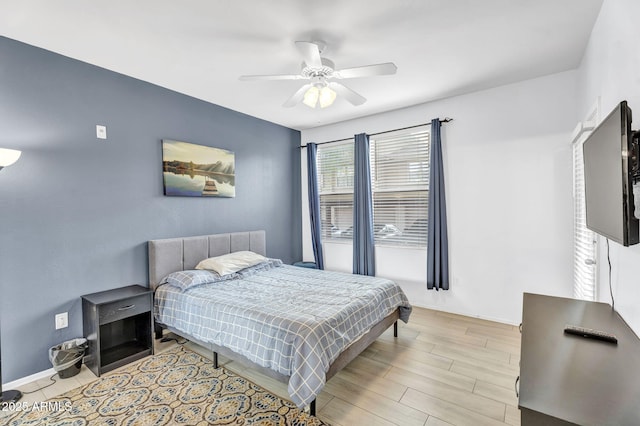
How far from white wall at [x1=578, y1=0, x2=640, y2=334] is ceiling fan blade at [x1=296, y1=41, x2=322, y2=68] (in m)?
1.74

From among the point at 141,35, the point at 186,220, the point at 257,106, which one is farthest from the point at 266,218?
the point at 141,35

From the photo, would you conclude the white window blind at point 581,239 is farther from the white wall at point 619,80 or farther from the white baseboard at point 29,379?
the white baseboard at point 29,379

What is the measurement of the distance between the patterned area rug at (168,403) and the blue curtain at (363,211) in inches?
97.1

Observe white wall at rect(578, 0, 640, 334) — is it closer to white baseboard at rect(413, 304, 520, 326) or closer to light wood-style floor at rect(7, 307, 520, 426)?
light wood-style floor at rect(7, 307, 520, 426)

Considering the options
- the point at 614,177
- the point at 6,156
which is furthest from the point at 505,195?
the point at 6,156

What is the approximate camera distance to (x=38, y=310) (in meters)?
2.46

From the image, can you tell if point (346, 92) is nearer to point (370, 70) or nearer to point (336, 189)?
point (370, 70)

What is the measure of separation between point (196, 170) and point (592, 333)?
12.5 ft

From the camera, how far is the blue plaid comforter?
194cm

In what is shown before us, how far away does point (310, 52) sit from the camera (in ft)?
6.97

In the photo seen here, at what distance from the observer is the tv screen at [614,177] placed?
1202mm

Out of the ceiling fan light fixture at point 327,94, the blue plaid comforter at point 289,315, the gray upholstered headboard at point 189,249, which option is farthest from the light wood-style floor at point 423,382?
the ceiling fan light fixture at point 327,94

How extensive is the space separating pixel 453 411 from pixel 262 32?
10.2 ft

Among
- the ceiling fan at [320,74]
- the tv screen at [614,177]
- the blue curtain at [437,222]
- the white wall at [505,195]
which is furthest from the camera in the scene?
the blue curtain at [437,222]
